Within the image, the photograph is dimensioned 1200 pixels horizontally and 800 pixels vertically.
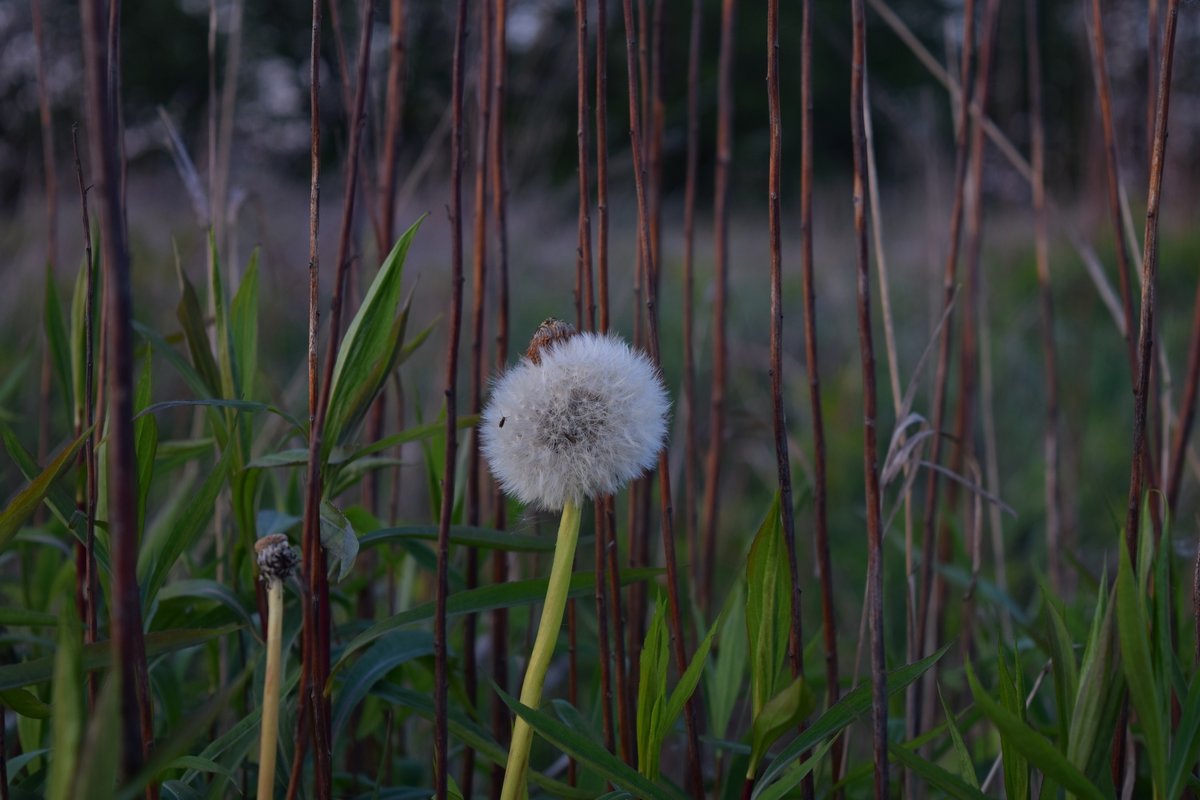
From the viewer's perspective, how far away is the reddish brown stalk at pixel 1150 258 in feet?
2.17

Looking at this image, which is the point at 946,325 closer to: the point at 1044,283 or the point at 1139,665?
the point at 1044,283

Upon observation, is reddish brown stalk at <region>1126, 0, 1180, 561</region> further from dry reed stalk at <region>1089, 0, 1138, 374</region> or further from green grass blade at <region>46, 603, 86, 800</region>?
green grass blade at <region>46, 603, 86, 800</region>

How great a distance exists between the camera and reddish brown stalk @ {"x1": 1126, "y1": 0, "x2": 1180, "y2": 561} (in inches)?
26.1

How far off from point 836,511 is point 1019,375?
4.04ft

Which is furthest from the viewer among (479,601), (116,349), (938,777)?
(479,601)

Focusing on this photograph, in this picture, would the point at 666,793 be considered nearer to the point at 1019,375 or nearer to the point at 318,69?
the point at 318,69

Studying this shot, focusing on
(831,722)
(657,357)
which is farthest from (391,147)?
(831,722)

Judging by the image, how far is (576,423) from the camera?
0.61 m

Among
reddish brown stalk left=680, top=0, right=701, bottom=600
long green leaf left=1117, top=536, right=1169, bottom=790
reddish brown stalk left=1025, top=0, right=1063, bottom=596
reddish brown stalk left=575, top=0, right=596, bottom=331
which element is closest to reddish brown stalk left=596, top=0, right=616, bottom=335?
reddish brown stalk left=575, top=0, right=596, bottom=331

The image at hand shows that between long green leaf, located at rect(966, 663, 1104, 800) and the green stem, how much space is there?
0.23m

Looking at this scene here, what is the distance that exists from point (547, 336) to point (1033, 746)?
375 millimetres

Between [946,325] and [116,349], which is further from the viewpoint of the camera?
[946,325]

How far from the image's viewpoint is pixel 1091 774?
0.64 meters

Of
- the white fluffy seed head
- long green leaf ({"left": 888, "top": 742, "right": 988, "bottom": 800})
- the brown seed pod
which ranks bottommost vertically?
long green leaf ({"left": 888, "top": 742, "right": 988, "bottom": 800})
